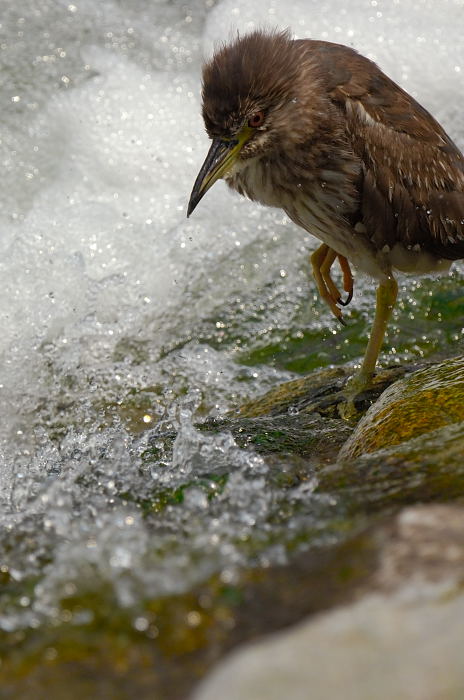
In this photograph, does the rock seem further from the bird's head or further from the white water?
the bird's head

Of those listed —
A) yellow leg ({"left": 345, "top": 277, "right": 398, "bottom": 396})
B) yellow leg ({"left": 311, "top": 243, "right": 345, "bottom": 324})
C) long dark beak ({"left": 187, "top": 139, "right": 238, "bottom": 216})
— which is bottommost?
yellow leg ({"left": 345, "top": 277, "right": 398, "bottom": 396})

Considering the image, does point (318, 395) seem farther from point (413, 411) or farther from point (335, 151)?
point (335, 151)

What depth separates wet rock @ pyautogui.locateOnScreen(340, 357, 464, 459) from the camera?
3590 millimetres

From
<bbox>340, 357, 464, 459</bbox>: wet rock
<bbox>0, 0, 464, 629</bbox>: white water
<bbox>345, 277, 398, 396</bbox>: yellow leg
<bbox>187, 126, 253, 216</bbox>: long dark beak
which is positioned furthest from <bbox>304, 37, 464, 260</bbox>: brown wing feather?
<bbox>0, 0, 464, 629</bbox>: white water

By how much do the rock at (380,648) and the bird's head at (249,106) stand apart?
2.38 meters

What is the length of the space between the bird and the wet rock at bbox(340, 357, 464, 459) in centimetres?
70

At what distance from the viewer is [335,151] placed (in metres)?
4.35

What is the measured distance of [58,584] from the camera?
2.59 m

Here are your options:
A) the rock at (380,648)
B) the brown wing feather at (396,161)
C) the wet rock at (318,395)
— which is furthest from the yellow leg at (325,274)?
the rock at (380,648)

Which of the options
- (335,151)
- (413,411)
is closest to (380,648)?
(413,411)

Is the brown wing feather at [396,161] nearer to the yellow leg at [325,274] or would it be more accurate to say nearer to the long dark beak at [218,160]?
the long dark beak at [218,160]

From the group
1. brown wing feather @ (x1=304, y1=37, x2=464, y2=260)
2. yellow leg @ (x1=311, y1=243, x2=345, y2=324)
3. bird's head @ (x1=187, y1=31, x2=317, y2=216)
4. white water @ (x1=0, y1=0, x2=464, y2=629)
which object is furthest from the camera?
yellow leg @ (x1=311, y1=243, x2=345, y2=324)

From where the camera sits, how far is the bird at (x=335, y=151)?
4254mm

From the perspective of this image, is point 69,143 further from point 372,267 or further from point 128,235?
point 372,267
